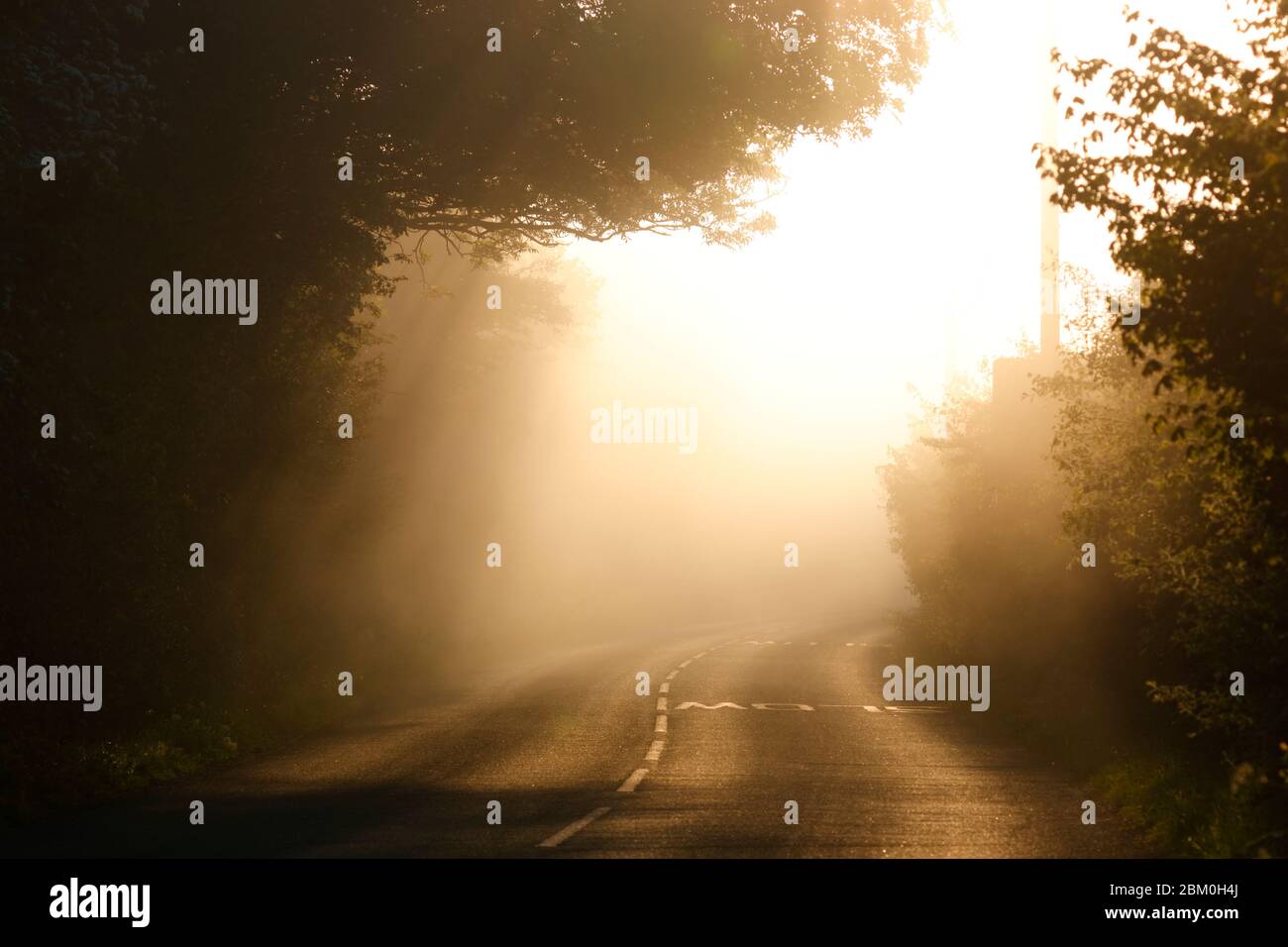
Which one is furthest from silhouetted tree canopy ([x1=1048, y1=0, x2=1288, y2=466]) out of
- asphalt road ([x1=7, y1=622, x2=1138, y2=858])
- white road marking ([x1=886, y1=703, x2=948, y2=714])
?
white road marking ([x1=886, y1=703, x2=948, y2=714])

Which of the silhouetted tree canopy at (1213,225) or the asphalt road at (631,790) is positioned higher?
the silhouetted tree canopy at (1213,225)

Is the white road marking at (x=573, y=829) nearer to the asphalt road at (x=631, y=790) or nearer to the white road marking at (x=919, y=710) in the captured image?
the asphalt road at (x=631, y=790)

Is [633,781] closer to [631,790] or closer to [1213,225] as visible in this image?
[631,790]

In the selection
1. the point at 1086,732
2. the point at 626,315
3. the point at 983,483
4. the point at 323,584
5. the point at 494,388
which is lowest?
the point at 1086,732

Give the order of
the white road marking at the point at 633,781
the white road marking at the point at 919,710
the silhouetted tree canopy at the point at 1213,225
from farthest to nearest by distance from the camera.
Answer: the white road marking at the point at 919,710 → the white road marking at the point at 633,781 → the silhouetted tree canopy at the point at 1213,225

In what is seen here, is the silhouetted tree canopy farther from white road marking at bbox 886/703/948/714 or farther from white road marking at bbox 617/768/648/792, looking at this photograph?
white road marking at bbox 886/703/948/714

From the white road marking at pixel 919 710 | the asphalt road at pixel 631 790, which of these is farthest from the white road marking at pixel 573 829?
the white road marking at pixel 919 710

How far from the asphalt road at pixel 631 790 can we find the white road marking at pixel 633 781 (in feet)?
0.19

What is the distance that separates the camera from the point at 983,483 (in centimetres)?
2770

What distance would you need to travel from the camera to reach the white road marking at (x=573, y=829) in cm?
1113

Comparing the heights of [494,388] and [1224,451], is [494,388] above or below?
above
